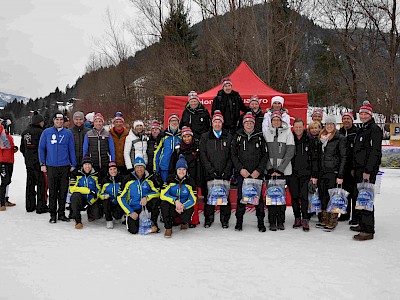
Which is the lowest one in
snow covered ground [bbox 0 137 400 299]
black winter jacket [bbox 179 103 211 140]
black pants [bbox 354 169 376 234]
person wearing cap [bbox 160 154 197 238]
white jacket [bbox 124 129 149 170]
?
snow covered ground [bbox 0 137 400 299]

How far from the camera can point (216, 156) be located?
17.7ft

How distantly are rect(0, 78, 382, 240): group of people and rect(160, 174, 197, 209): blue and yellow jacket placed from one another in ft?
0.05

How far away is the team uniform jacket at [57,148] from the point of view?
5699 mm

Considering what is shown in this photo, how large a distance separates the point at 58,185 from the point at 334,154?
446 centimetres

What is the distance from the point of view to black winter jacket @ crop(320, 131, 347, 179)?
520 centimetres

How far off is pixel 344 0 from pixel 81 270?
→ 23.7 meters

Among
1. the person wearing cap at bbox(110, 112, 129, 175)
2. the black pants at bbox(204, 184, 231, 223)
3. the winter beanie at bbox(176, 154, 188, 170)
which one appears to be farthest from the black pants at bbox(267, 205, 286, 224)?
the person wearing cap at bbox(110, 112, 129, 175)

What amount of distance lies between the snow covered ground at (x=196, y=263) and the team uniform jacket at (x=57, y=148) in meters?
1.03

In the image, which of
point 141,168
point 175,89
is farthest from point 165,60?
point 141,168

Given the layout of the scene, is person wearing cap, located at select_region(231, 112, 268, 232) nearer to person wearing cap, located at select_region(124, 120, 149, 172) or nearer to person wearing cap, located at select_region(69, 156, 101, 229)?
person wearing cap, located at select_region(124, 120, 149, 172)

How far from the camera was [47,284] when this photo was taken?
3.31m

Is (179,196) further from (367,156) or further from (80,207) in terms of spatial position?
(367,156)

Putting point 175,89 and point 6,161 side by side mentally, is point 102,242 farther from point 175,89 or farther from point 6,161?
point 175,89

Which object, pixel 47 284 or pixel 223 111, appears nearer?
Answer: pixel 47 284
